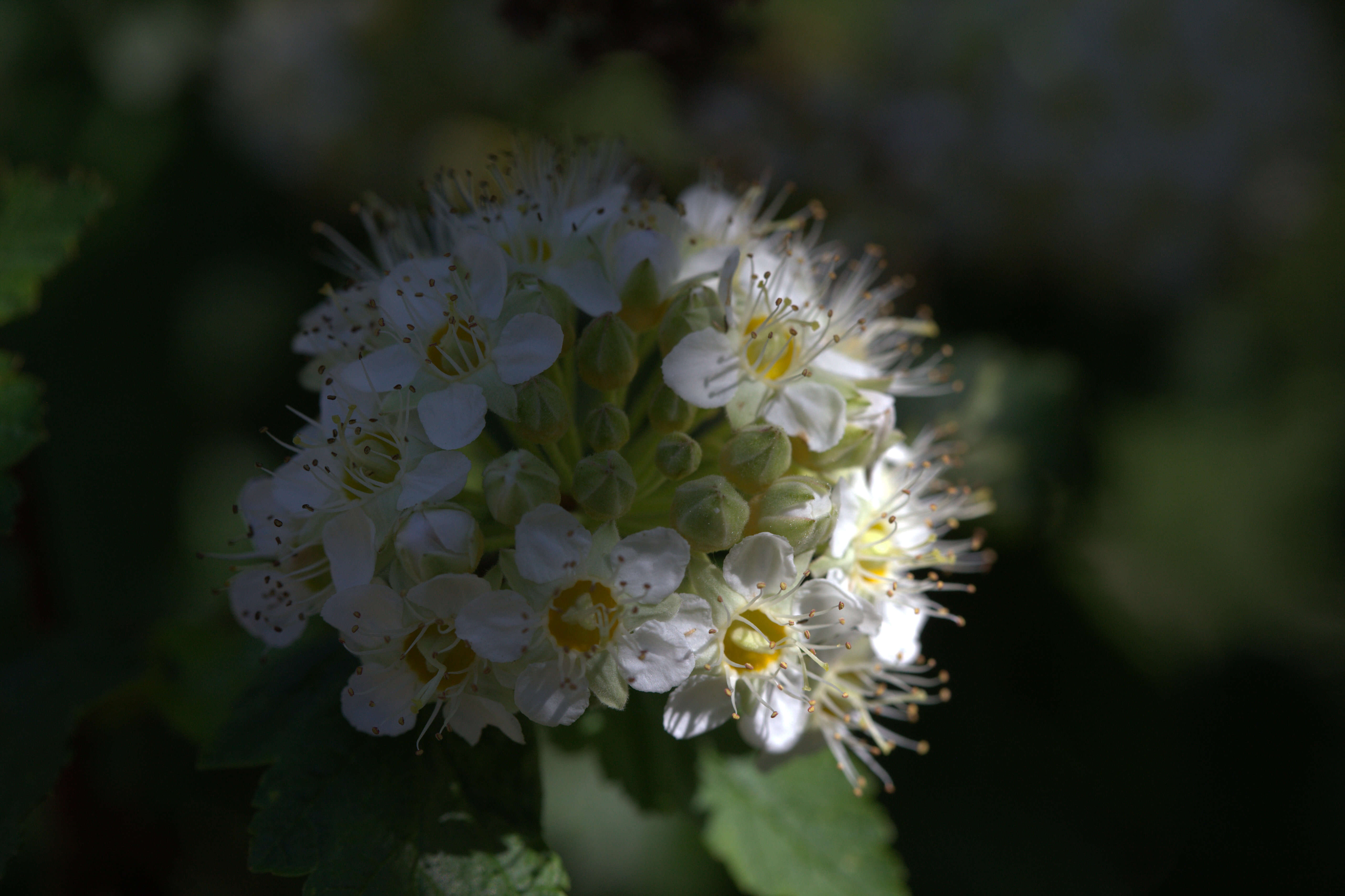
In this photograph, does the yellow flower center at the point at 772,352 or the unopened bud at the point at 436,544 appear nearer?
the unopened bud at the point at 436,544

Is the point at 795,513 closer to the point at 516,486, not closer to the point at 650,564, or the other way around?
the point at 650,564

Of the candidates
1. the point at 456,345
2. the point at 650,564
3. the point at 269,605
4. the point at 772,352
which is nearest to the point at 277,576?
the point at 269,605

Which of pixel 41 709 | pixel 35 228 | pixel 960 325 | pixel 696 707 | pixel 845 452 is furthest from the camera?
pixel 960 325

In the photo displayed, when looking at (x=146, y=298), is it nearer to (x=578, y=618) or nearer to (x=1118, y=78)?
(x=578, y=618)

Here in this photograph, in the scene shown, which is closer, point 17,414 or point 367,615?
point 367,615

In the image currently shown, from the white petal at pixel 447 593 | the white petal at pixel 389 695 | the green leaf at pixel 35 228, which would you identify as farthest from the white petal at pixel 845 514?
the green leaf at pixel 35 228

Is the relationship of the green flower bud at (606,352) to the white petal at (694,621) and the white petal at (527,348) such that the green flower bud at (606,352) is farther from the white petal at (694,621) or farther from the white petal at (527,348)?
the white petal at (694,621)

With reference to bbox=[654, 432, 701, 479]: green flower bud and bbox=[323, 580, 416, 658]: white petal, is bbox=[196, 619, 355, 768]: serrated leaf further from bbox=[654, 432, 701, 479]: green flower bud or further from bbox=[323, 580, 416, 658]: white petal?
bbox=[654, 432, 701, 479]: green flower bud

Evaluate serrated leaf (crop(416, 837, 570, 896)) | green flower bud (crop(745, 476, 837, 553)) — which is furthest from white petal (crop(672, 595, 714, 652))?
serrated leaf (crop(416, 837, 570, 896))
